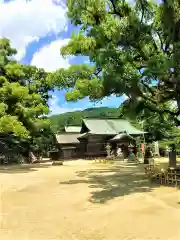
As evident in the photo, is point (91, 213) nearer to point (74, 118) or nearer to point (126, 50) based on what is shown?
point (126, 50)

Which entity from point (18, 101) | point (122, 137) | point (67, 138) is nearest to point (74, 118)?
point (18, 101)

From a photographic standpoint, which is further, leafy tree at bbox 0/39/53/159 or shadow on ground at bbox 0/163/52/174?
shadow on ground at bbox 0/163/52/174

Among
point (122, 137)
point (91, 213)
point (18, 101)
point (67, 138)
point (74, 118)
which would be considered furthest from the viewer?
point (67, 138)

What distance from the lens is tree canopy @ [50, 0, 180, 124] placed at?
12.9m

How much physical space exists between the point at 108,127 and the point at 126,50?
30374mm

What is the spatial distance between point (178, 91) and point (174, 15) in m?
3.22

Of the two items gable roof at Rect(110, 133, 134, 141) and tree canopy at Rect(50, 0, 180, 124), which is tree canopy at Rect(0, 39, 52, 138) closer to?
tree canopy at Rect(50, 0, 180, 124)

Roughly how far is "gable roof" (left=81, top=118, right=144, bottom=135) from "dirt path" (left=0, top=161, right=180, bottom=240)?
2732 centimetres

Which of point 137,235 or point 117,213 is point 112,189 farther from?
point 137,235

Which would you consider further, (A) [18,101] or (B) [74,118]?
(A) [18,101]

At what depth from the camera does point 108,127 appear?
43781mm

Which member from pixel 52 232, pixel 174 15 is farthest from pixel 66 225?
pixel 174 15

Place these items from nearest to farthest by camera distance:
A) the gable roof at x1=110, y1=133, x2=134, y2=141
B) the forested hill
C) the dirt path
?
the dirt path, the forested hill, the gable roof at x1=110, y1=133, x2=134, y2=141

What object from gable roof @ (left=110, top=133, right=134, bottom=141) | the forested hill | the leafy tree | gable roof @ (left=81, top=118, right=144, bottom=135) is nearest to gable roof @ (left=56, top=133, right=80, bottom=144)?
the forested hill
